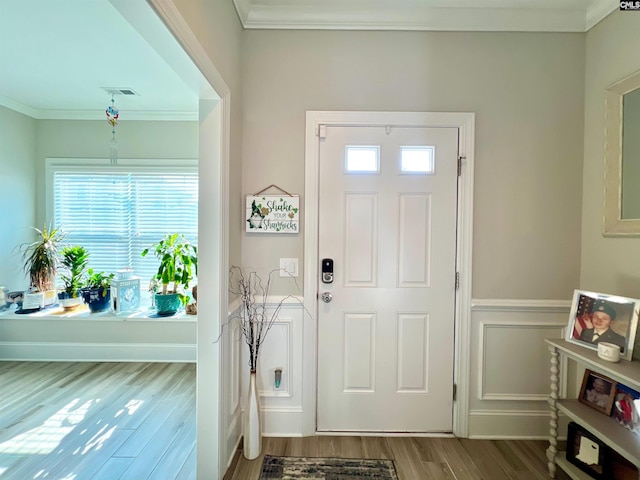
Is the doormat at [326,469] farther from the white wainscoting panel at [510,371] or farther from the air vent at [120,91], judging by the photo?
Answer: the air vent at [120,91]

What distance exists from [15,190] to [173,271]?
1.83 meters

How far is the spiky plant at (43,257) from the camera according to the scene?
2998 mm

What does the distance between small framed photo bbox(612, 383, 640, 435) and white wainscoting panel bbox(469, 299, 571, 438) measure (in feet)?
1.59

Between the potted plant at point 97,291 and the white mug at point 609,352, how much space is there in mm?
3943

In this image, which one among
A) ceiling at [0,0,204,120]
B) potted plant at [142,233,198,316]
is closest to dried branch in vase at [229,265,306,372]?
ceiling at [0,0,204,120]

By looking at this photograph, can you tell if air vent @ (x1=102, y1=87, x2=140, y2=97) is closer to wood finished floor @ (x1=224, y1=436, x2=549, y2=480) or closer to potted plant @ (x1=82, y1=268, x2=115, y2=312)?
potted plant @ (x1=82, y1=268, x2=115, y2=312)

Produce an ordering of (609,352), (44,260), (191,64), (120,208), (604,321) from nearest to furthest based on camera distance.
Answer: (191,64) → (609,352) → (604,321) → (44,260) → (120,208)

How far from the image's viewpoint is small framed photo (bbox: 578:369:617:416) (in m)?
1.52

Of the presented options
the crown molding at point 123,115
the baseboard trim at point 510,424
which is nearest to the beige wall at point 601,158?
the baseboard trim at point 510,424

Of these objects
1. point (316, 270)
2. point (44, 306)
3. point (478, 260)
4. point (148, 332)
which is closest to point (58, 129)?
point (44, 306)

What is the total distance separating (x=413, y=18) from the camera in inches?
74.2

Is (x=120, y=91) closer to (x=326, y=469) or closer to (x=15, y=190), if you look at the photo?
(x=15, y=190)

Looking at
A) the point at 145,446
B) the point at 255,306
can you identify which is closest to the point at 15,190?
the point at 145,446

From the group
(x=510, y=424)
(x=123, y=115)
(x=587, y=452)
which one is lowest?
(x=510, y=424)
